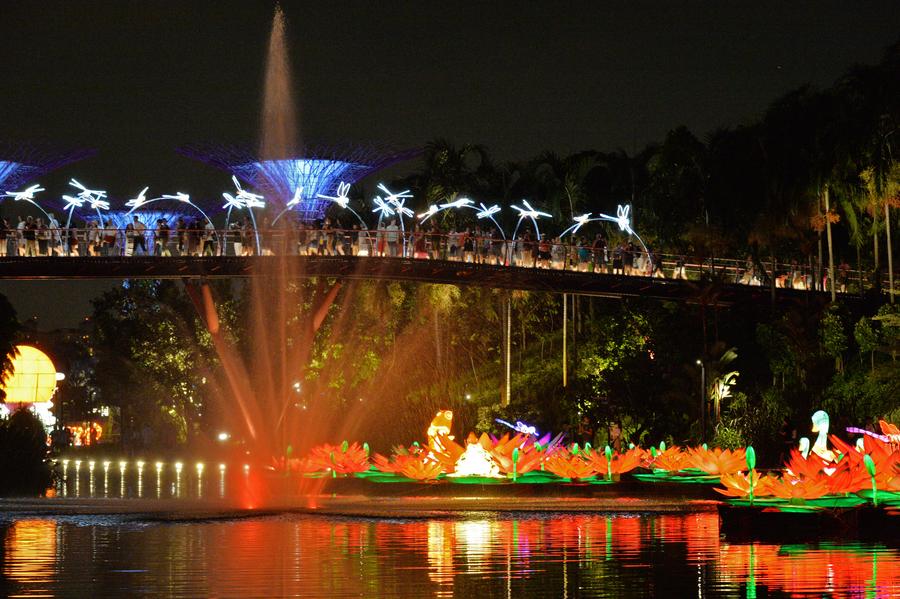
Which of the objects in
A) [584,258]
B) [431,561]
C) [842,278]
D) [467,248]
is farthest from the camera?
[842,278]

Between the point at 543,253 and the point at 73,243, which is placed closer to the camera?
the point at 73,243

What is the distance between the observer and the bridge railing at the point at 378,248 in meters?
40.4

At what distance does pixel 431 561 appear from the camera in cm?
1436

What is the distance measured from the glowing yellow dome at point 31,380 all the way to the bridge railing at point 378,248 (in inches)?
582

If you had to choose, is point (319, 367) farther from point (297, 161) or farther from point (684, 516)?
point (684, 516)

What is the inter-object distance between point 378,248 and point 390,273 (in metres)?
1.17

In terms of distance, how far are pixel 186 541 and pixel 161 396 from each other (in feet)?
139

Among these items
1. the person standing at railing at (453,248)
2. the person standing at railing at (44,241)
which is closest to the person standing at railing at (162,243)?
the person standing at railing at (44,241)

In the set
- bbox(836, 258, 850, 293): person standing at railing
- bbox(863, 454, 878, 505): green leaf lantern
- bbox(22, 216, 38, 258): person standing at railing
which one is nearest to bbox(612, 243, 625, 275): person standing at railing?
bbox(836, 258, 850, 293): person standing at railing

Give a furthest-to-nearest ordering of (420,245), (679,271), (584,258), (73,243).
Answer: (679,271) → (584,258) → (420,245) → (73,243)

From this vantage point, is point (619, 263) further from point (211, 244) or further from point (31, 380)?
point (31, 380)

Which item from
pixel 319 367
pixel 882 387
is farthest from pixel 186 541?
pixel 319 367

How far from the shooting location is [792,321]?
4075 cm

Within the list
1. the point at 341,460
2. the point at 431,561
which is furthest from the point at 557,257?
the point at 431,561
